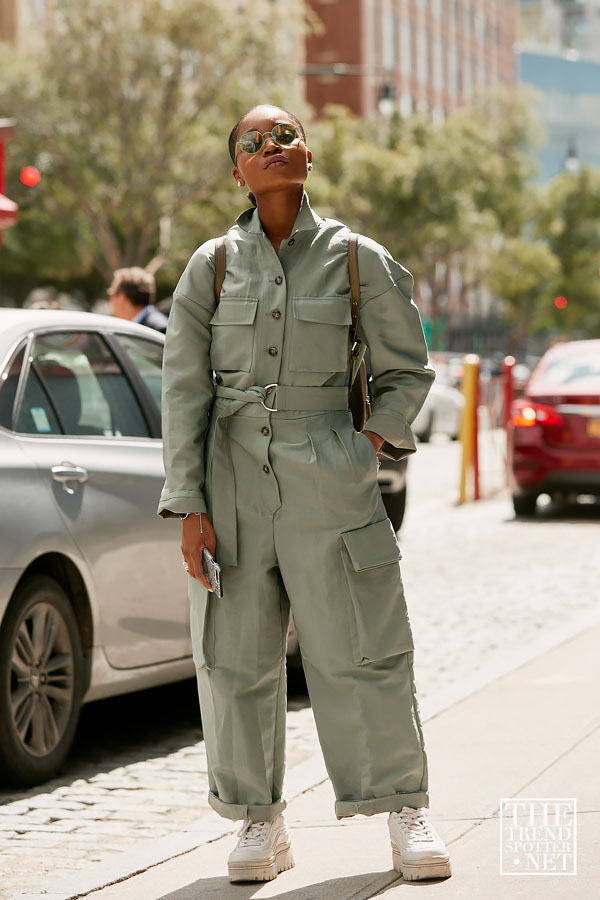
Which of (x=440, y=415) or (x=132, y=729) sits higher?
(x=132, y=729)

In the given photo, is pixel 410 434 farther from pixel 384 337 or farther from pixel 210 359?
pixel 210 359

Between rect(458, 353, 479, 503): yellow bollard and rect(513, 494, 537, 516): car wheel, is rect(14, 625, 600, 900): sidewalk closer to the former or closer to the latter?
rect(513, 494, 537, 516): car wheel

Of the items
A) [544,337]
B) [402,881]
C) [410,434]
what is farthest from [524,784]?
[544,337]

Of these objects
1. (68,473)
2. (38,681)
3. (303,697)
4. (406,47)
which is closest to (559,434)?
(303,697)

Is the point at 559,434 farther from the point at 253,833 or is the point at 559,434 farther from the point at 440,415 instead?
the point at 440,415

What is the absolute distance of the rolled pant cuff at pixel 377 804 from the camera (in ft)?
12.7

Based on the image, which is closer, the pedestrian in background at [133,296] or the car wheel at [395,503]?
the pedestrian in background at [133,296]

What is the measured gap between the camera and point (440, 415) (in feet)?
92.8

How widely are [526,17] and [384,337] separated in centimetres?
14046

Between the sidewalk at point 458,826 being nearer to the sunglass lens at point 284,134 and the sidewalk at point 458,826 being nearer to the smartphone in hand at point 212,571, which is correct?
the smartphone in hand at point 212,571

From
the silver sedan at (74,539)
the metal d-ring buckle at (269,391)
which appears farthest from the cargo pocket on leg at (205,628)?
the silver sedan at (74,539)

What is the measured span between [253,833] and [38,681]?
1484 mm

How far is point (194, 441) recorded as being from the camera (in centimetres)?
389

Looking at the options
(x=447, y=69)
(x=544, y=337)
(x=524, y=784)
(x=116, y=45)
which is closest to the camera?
(x=524, y=784)
